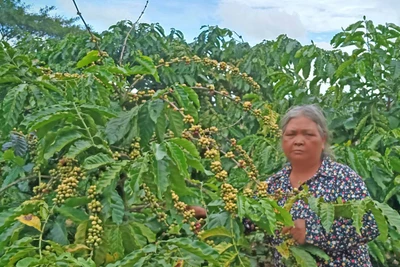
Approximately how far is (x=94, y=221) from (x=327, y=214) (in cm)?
66

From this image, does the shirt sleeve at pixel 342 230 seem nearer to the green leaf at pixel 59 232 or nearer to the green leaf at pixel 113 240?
the green leaf at pixel 113 240

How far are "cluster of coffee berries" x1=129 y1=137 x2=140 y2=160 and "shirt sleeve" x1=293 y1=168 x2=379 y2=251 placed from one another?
25.4 inches

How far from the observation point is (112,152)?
1631 mm

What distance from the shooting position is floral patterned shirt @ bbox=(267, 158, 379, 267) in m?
1.96

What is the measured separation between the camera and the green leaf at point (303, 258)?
1.77m

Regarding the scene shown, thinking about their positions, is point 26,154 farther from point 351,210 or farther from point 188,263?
point 351,210

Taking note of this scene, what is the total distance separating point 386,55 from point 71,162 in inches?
91.9

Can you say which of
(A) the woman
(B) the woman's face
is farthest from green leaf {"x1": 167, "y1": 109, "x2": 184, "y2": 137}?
(B) the woman's face

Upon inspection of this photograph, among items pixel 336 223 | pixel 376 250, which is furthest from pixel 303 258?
pixel 376 250

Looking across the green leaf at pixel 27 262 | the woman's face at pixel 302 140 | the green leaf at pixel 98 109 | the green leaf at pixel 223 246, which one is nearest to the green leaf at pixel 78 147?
the green leaf at pixel 98 109

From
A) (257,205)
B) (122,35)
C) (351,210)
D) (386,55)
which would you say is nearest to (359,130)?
(386,55)

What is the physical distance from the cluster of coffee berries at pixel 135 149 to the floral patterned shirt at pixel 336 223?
1.95 feet

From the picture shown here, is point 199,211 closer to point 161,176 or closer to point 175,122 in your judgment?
point 175,122

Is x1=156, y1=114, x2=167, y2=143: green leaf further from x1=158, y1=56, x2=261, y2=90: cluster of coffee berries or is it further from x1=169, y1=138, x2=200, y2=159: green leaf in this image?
x1=158, y1=56, x2=261, y2=90: cluster of coffee berries
